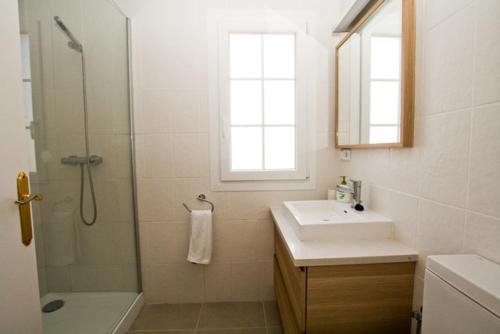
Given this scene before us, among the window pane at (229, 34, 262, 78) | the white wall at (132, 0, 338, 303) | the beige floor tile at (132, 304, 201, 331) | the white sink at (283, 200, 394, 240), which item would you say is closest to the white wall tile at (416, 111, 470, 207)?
the white sink at (283, 200, 394, 240)

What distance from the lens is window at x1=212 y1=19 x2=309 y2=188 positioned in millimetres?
1529

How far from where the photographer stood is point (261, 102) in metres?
1.57

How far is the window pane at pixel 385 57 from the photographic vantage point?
1.00m

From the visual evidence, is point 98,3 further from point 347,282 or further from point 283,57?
point 347,282

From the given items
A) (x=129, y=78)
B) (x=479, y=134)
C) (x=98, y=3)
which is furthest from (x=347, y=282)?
(x=98, y=3)

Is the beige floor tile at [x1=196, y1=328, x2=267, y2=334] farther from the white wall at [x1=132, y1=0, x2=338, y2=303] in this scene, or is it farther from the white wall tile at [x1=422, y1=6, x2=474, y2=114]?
the white wall tile at [x1=422, y1=6, x2=474, y2=114]

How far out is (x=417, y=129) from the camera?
3.04 ft

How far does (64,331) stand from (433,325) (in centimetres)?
166

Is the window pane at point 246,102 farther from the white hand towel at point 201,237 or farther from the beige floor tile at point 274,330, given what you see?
the beige floor tile at point 274,330

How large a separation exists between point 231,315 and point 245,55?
1794 millimetres

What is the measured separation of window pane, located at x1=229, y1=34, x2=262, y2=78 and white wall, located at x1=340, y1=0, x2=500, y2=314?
0.90 m

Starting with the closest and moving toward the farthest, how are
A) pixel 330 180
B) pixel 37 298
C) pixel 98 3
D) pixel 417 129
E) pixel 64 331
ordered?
pixel 37 298
pixel 417 129
pixel 64 331
pixel 98 3
pixel 330 180

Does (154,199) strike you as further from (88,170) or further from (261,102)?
(261,102)

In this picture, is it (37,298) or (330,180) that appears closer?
(37,298)
